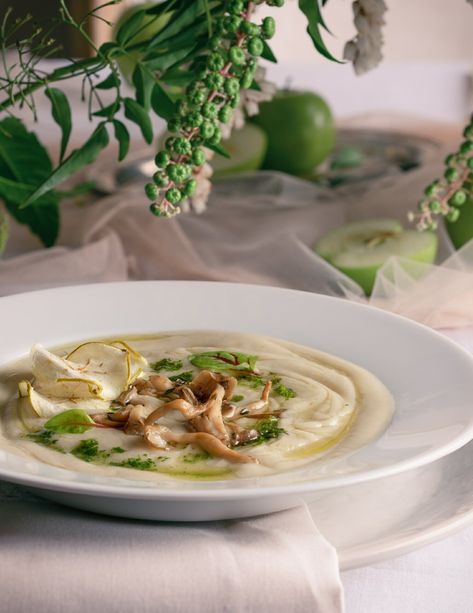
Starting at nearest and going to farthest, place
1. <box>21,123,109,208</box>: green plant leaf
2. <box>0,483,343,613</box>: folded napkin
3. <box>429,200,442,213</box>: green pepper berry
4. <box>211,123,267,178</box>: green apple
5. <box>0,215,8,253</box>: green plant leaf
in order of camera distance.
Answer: <box>0,483,343,613</box>: folded napkin → <box>21,123,109,208</box>: green plant leaf → <box>429,200,442,213</box>: green pepper berry → <box>0,215,8,253</box>: green plant leaf → <box>211,123,267,178</box>: green apple

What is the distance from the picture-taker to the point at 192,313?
153cm

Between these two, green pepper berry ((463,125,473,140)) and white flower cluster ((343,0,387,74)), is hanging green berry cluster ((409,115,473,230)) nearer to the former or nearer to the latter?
green pepper berry ((463,125,473,140))

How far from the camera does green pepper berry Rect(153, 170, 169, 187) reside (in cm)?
123

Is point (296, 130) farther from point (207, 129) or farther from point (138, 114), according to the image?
point (207, 129)

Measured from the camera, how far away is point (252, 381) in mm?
1293

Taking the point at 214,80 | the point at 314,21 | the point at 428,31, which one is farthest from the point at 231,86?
the point at 428,31

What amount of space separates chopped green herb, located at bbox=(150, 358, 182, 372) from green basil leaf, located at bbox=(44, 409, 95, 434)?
9.1 inches

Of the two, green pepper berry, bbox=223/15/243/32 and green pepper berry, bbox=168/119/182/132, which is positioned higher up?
green pepper berry, bbox=223/15/243/32

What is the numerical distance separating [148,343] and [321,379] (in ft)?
0.88

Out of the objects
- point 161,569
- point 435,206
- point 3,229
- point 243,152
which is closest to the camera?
point 161,569

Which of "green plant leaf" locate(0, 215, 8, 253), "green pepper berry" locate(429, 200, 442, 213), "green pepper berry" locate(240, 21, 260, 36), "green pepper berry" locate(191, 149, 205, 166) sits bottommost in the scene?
"green plant leaf" locate(0, 215, 8, 253)

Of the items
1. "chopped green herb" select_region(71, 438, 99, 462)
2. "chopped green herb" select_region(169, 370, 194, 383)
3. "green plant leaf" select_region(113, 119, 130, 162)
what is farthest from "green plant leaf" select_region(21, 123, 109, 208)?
"chopped green herb" select_region(71, 438, 99, 462)

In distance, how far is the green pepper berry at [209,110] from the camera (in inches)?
48.6

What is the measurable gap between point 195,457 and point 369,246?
1.04m
